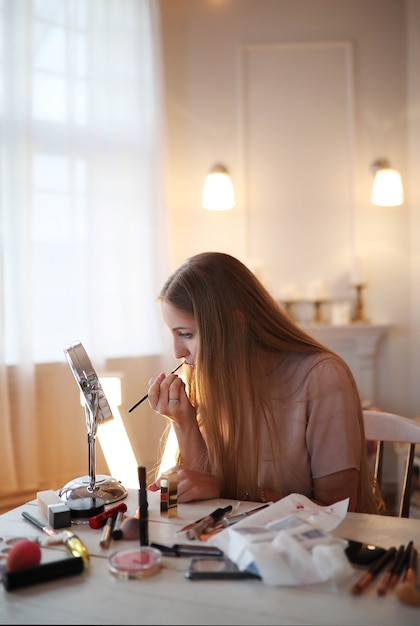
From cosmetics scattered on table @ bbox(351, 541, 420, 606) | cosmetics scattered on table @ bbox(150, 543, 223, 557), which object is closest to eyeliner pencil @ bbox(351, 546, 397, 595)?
cosmetics scattered on table @ bbox(351, 541, 420, 606)

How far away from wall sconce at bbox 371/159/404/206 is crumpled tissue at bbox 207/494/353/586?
88.3 inches

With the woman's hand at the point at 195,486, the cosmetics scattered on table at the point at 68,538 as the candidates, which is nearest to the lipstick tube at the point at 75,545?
the cosmetics scattered on table at the point at 68,538

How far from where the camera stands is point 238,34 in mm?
3123

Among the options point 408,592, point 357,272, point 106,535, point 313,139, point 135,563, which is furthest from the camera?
point 313,139

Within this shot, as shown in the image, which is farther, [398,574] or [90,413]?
[90,413]

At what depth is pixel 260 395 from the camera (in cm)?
129

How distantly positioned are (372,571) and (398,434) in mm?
645

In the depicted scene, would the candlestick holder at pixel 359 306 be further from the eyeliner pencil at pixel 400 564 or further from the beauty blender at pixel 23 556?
the beauty blender at pixel 23 556

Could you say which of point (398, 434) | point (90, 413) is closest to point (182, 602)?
point (90, 413)

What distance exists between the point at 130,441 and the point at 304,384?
167 cm

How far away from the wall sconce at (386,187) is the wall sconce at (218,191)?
2.25 feet

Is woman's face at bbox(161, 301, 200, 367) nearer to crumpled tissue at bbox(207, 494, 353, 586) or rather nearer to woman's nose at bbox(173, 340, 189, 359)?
woman's nose at bbox(173, 340, 189, 359)

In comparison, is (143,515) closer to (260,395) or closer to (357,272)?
(260,395)

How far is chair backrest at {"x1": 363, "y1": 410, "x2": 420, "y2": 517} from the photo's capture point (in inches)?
54.2
